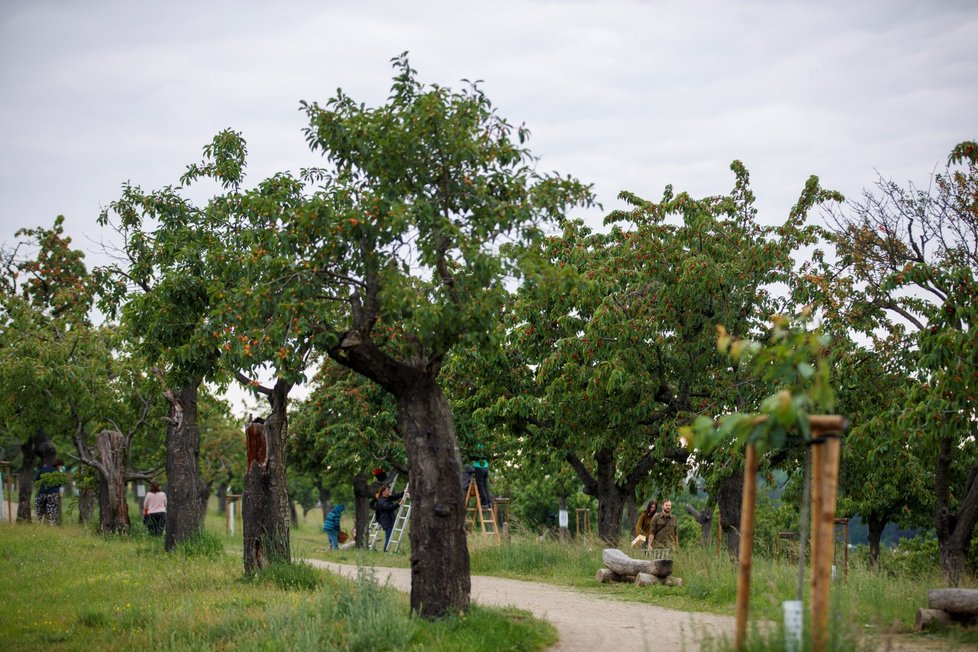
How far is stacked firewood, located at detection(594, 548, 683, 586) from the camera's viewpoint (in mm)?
16125

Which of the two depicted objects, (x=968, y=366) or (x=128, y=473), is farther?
(x=128, y=473)

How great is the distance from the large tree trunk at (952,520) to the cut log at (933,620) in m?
5.57

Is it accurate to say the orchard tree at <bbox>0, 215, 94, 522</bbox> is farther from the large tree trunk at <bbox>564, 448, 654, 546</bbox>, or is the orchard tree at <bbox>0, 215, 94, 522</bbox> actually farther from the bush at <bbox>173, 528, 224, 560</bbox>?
the large tree trunk at <bbox>564, 448, 654, 546</bbox>

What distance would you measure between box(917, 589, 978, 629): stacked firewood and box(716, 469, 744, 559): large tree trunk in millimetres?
11600

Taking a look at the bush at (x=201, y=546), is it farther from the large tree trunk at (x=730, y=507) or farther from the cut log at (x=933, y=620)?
the cut log at (x=933, y=620)

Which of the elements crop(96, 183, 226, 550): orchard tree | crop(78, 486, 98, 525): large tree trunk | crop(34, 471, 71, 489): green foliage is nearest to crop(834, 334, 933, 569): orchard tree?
crop(96, 183, 226, 550): orchard tree

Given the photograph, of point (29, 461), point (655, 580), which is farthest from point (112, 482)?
point (655, 580)

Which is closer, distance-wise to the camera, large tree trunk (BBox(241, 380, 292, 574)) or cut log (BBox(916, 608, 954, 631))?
cut log (BBox(916, 608, 954, 631))

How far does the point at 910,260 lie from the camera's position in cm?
1739

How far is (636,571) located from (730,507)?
285 inches

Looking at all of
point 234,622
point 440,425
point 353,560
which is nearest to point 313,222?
point 440,425

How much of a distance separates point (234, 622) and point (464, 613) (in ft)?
9.16

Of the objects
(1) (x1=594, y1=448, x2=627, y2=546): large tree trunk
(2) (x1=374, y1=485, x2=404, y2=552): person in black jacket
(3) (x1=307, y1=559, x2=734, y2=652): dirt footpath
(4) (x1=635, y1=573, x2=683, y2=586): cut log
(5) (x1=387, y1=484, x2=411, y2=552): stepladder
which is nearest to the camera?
(3) (x1=307, y1=559, x2=734, y2=652): dirt footpath

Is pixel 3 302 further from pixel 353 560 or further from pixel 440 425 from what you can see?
pixel 440 425
